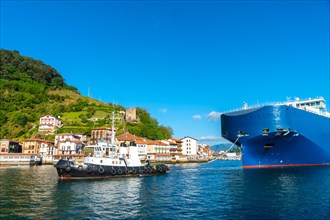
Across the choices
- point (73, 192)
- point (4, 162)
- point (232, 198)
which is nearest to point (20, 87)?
point (4, 162)

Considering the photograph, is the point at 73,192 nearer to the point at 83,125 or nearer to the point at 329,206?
the point at 329,206

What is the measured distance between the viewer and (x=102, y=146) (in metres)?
38.4

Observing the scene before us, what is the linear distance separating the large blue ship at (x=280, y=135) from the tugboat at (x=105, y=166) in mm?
15354

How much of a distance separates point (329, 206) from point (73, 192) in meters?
21.3

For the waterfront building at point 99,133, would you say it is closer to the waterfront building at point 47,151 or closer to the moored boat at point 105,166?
the waterfront building at point 47,151

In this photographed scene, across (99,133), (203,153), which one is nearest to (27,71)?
(99,133)

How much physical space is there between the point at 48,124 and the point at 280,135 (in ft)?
284

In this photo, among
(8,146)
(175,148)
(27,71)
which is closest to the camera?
(8,146)

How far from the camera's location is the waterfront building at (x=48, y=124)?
9925cm

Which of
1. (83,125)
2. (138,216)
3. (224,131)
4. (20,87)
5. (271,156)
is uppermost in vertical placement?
(20,87)

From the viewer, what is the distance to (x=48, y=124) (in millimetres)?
100562

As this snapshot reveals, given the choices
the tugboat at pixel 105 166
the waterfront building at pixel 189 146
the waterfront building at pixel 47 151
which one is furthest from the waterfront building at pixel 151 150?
the tugboat at pixel 105 166

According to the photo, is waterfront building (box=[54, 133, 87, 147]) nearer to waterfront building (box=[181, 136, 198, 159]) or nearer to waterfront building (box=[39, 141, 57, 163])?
waterfront building (box=[39, 141, 57, 163])

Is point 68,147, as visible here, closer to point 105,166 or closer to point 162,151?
point 162,151
